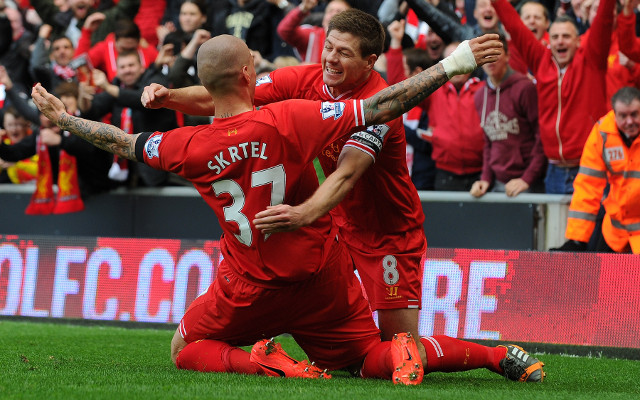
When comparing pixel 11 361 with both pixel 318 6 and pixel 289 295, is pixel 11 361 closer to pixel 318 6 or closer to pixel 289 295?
pixel 289 295

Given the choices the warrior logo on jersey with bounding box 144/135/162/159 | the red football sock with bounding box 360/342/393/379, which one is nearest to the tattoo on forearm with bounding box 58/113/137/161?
the warrior logo on jersey with bounding box 144/135/162/159

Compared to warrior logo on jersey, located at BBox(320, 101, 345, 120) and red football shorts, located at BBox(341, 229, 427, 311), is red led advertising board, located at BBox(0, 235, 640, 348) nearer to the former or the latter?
red football shorts, located at BBox(341, 229, 427, 311)

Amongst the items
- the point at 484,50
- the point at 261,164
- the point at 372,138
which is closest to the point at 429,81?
the point at 484,50

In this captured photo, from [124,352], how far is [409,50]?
4555 mm

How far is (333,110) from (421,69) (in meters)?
4.79

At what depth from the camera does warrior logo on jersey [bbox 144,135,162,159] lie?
543 centimetres

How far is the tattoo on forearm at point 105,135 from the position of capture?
5547mm

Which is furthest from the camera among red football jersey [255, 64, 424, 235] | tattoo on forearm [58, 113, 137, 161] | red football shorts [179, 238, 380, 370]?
red football jersey [255, 64, 424, 235]

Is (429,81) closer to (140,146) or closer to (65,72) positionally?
(140,146)

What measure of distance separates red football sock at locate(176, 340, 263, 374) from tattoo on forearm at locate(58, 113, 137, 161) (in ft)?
3.91

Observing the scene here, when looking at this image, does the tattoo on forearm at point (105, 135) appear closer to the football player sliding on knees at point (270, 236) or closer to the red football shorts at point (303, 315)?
the football player sliding on knees at point (270, 236)

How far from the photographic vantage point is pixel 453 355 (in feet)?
19.2

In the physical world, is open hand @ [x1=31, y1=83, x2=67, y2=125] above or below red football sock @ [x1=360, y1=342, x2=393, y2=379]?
above

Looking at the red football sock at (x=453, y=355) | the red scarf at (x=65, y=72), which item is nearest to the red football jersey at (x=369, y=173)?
the red football sock at (x=453, y=355)
